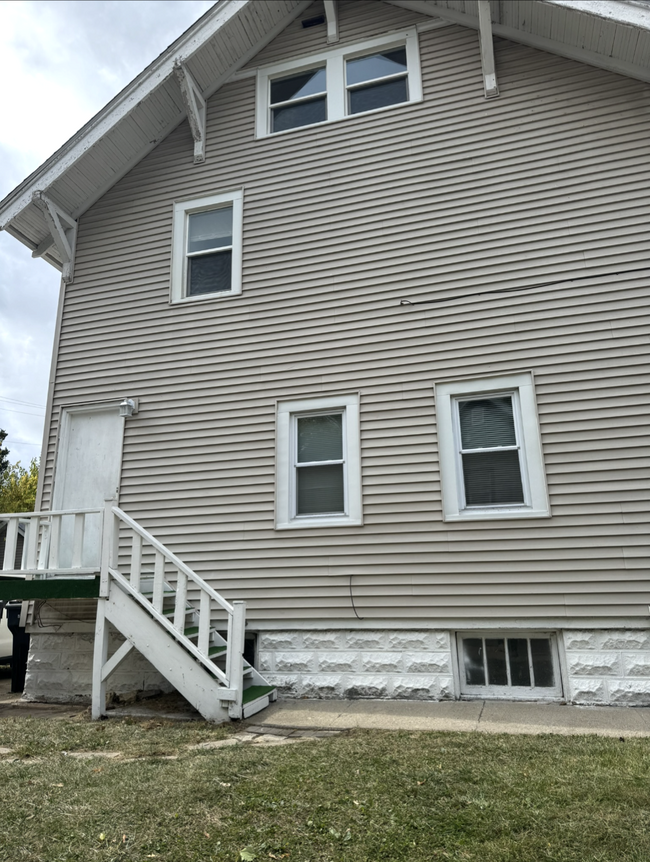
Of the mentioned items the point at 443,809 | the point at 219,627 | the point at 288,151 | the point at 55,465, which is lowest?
the point at 443,809

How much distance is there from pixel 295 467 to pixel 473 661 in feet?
9.39

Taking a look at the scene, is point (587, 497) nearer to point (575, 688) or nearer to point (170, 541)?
point (575, 688)

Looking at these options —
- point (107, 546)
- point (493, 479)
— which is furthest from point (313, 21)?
point (107, 546)

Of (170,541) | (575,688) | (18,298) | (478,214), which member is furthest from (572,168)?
(18,298)

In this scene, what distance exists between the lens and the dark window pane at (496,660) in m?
6.22

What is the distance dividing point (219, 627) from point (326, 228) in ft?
16.4

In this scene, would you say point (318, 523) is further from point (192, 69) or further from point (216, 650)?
point (192, 69)

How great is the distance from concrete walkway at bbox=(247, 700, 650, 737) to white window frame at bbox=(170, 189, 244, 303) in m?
5.04

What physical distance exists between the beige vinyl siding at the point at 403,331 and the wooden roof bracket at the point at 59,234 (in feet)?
0.84

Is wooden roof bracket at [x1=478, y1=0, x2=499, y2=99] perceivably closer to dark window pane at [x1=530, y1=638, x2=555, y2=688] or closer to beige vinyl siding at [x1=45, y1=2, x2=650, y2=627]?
beige vinyl siding at [x1=45, y1=2, x2=650, y2=627]

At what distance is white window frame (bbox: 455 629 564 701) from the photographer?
6.01 m

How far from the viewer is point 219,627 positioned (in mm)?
6996

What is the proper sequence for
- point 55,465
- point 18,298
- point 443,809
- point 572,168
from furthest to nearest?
point 18,298 → point 55,465 → point 572,168 → point 443,809

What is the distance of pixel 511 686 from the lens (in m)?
6.15
